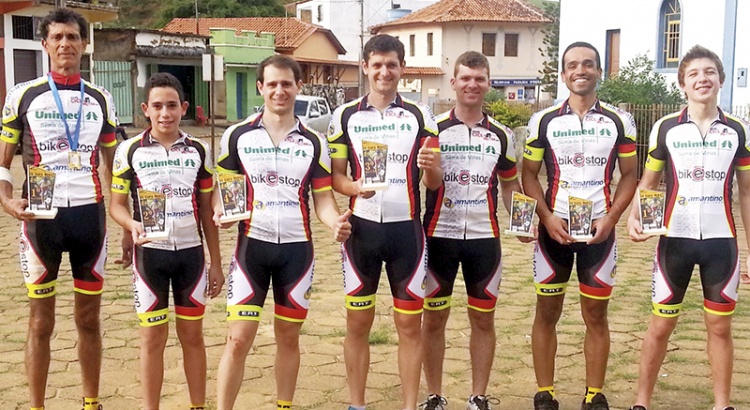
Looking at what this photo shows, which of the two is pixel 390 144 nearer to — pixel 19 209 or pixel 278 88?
pixel 278 88

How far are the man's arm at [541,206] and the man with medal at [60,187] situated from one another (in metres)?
2.49

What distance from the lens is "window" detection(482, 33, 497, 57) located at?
54.3 metres

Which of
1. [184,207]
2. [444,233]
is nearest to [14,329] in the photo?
[184,207]

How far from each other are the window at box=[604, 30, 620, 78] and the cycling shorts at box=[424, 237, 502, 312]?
74.8 feet

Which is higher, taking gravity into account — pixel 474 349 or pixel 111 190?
pixel 111 190

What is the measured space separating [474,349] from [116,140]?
8.54ft

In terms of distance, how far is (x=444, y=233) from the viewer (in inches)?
215

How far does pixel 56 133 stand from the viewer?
516 cm

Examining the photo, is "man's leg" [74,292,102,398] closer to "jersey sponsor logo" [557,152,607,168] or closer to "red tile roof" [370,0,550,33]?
"jersey sponsor logo" [557,152,607,168]

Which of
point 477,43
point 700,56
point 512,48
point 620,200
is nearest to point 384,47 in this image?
point 620,200

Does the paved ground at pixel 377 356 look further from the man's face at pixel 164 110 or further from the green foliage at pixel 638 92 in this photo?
the green foliage at pixel 638 92

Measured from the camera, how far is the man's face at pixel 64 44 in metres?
5.17

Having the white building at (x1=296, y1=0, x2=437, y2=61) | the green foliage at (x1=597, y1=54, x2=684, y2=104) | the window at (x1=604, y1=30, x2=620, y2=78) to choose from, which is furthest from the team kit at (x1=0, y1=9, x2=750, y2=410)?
the white building at (x1=296, y1=0, x2=437, y2=61)

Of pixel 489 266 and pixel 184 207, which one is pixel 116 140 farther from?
pixel 489 266
